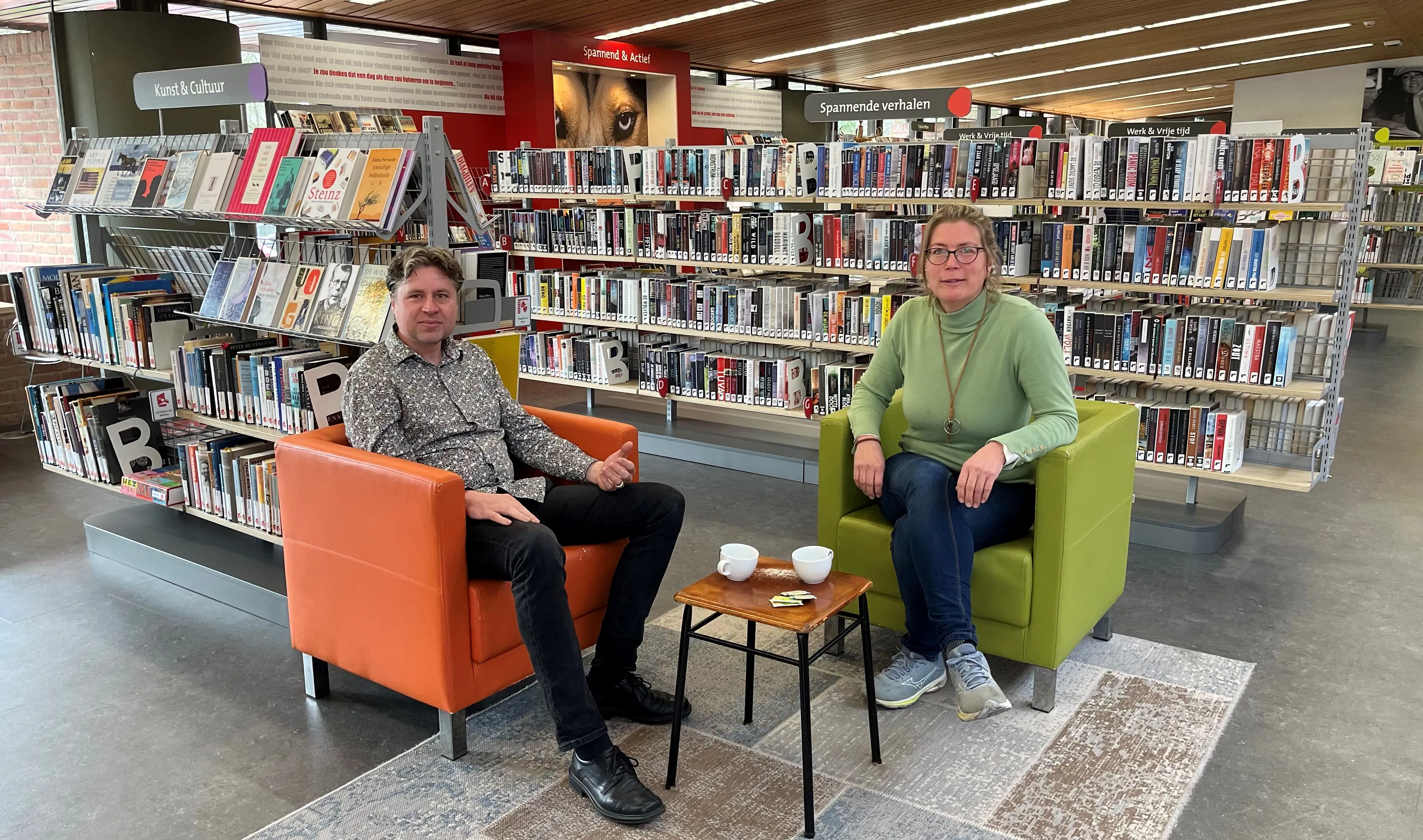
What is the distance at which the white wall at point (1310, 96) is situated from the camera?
14.5 m

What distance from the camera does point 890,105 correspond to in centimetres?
496

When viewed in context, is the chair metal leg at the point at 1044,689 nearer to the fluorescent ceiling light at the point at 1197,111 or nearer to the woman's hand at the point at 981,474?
the woman's hand at the point at 981,474

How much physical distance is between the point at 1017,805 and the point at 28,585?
3622 millimetres

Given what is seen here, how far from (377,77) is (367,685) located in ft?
22.5

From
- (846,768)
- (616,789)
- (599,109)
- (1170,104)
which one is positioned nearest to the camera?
(616,789)

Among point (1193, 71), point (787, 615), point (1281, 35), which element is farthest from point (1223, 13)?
point (787, 615)

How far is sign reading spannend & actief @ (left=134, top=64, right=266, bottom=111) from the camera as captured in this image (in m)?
3.71

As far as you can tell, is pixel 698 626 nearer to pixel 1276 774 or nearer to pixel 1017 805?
pixel 1017 805

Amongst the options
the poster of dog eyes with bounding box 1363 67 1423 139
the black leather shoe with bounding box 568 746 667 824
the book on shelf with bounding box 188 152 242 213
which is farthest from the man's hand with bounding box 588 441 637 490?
the poster of dog eyes with bounding box 1363 67 1423 139

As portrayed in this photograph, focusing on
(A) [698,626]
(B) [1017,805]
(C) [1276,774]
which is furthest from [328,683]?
(C) [1276,774]

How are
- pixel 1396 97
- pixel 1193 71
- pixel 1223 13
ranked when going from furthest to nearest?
pixel 1193 71, pixel 1396 97, pixel 1223 13

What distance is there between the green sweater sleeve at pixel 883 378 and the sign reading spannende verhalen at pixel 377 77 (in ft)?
21.3

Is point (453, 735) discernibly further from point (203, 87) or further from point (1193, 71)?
point (1193, 71)

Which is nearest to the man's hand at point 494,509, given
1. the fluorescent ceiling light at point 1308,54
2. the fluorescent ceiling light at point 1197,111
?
the fluorescent ceiling light at point 1308,54
